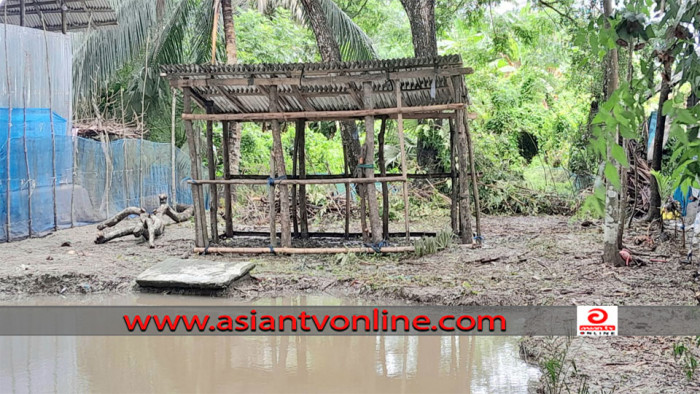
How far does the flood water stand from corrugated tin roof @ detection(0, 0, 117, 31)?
10.7m

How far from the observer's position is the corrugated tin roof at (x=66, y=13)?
1455cm

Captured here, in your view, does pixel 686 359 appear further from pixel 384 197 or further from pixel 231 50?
pixel 231 50

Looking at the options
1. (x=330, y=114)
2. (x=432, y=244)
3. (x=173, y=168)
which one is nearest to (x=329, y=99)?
(x=330, y=114)

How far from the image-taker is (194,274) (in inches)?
292

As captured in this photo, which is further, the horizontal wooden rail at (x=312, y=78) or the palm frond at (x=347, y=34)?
the palm frond at (x=347, y=34)

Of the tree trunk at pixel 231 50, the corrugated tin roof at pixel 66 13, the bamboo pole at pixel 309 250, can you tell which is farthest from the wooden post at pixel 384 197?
the corrugated tin roof at pixel 66 13

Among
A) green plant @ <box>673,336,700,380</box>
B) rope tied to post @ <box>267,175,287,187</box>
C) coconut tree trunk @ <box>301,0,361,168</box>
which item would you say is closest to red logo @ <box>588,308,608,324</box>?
green plant @ <box>673,336,700,380</box>

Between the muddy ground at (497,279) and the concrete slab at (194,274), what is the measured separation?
0.17 m

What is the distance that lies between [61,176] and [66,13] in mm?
4412

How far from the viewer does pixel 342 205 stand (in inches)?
582

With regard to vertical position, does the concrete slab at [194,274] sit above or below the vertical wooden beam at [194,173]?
below

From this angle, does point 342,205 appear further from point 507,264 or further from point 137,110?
point 137,110

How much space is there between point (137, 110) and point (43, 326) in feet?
49.7

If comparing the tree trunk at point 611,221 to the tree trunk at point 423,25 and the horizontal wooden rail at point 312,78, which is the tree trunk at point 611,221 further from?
the tree trunk at point 423,25
